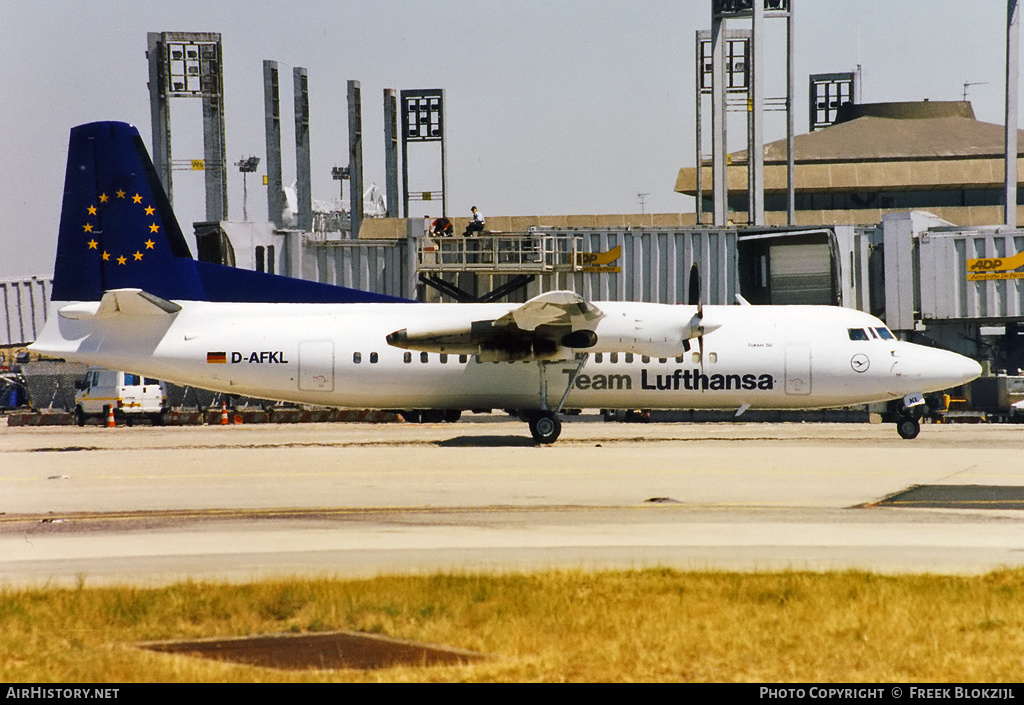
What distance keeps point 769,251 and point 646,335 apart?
16.6 meters

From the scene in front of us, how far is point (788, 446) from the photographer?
27297 mm

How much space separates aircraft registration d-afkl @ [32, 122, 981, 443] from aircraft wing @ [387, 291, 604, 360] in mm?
47

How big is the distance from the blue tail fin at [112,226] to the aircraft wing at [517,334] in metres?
6.28

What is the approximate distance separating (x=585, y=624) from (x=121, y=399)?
32.2 metres

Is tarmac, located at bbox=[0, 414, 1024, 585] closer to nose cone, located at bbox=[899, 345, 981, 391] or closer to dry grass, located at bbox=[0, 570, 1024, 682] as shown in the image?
dry grass, located at bbox=[0, 570, 1024, 682]

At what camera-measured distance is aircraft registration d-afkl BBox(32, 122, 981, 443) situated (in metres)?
26.6

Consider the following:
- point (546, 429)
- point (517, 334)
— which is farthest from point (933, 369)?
point (517, 334)

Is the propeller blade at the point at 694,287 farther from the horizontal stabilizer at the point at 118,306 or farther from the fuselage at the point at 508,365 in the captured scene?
the horizontal stabilizer at the point at 118,306

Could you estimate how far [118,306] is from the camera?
26.2m

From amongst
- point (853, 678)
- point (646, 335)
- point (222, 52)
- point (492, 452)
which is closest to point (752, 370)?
point (646, 335)

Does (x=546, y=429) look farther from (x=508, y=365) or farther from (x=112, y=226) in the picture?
(x=112, y=226)

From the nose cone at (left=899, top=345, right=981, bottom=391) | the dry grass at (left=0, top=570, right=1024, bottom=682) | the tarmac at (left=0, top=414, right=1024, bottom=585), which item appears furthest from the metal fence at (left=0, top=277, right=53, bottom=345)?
the dry grass at (left=0, top=570, right=1024, bottom=682)

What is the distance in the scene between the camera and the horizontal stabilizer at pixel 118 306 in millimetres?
25928

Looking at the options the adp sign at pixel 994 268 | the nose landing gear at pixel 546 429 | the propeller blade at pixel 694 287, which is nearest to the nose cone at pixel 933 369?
the propeller blade at pixel 694 287
